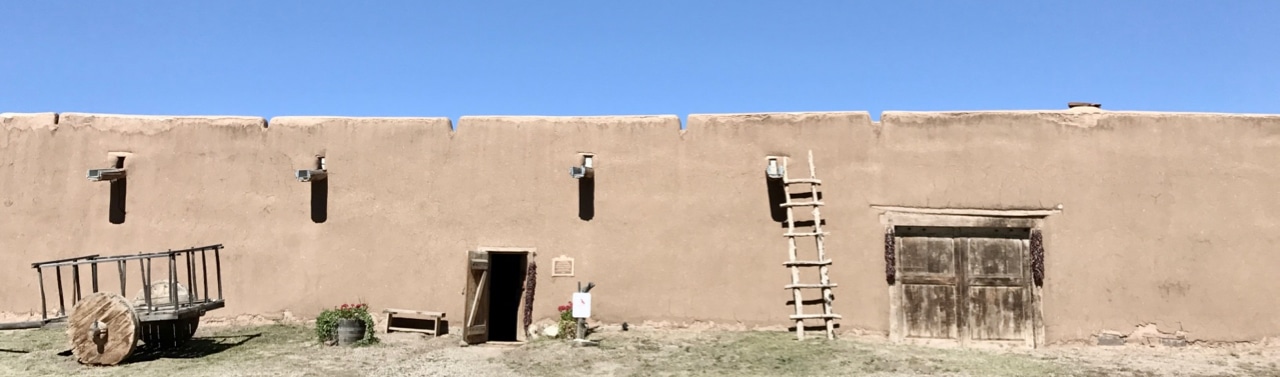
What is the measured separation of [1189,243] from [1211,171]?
3.33 feet

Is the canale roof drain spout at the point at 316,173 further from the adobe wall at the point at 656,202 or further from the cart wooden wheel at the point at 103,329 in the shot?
the cart wooden wheel at the point at 103,329

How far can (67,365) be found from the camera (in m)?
9.88

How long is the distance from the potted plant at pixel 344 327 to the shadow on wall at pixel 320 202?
187cm

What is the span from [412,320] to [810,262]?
19.0 feet

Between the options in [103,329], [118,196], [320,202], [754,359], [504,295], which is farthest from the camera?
[504,295]

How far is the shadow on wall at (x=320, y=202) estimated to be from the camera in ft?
41.3

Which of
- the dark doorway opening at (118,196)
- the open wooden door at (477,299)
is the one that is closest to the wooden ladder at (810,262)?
the open wooden door at (477,299)

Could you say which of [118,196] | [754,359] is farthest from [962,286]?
[118,196]

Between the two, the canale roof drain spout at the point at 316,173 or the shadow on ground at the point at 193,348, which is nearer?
the shadow on ground at the point at 193,348

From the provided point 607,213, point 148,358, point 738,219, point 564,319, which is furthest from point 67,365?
point 738,219

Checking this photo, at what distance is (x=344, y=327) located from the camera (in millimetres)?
11133

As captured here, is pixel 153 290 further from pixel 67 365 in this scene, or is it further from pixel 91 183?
pixel 91 183

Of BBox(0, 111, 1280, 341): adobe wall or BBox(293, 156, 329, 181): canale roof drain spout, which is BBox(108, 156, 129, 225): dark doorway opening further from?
BBox(293, 156, 329, 181): canale roof drain spout

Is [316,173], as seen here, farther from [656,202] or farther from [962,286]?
[962,286]
